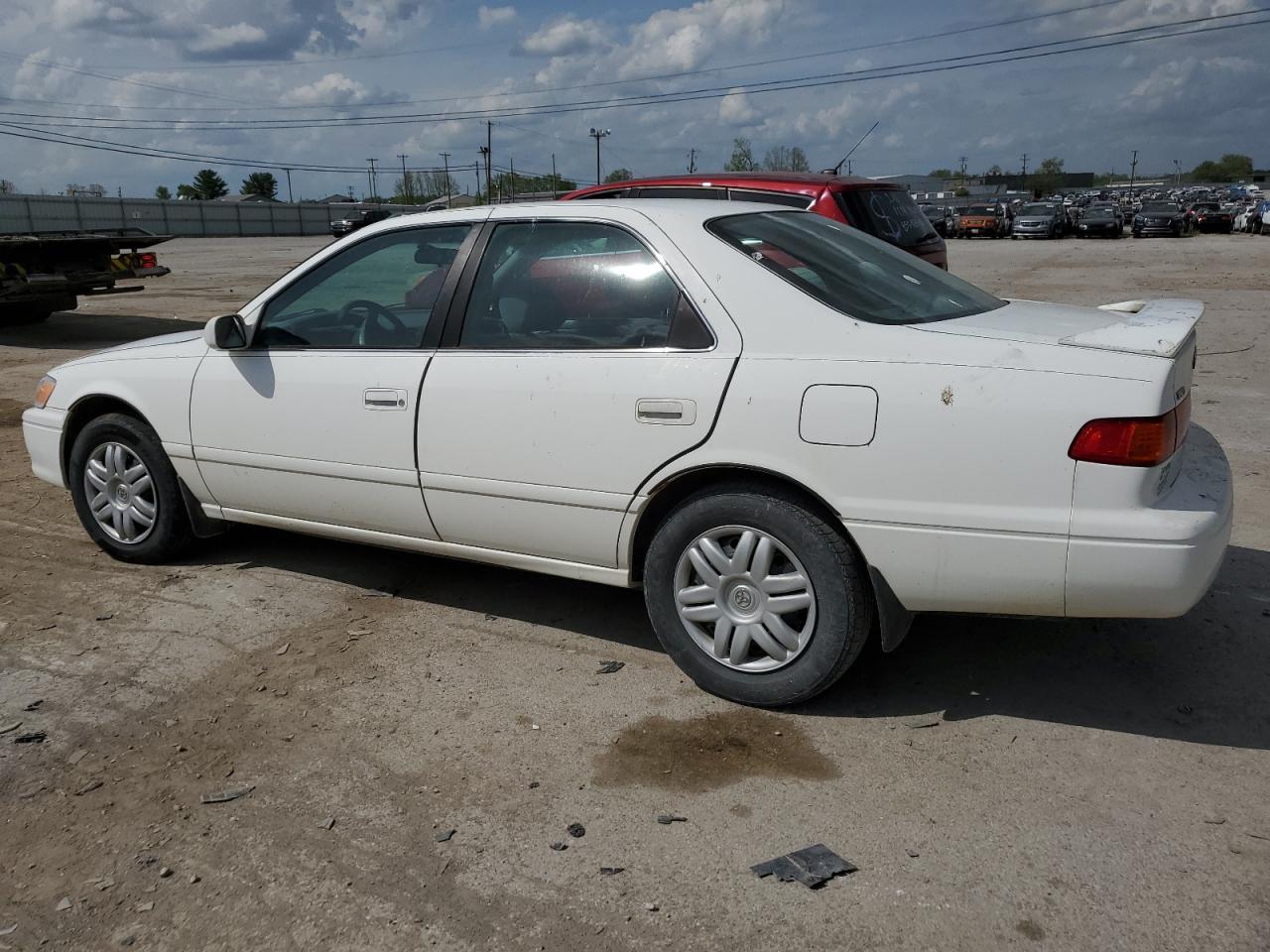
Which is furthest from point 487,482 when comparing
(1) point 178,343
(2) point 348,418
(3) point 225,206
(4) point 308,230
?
(4) point 308,230

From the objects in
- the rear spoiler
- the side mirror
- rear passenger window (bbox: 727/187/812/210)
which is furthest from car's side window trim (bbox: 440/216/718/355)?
rear passenger window (bbox: 727/187/812/210)

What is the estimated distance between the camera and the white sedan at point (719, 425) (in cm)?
315

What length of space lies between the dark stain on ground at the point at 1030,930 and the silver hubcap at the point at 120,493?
160 inches

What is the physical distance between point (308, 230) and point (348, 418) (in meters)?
76.2

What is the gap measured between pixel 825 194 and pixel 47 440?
215 inches

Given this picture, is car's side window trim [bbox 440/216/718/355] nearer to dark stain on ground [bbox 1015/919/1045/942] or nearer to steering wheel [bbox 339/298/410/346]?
steering wheel [bbox 339/298/410/346]

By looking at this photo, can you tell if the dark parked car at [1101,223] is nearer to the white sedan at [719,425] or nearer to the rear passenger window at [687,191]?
the rear passenger window at [687,191]

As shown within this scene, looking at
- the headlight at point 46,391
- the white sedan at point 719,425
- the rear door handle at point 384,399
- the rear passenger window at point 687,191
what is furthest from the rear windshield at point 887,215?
the headlight at point 46,391

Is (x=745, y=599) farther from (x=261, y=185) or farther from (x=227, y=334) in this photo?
(x=261, y=185)

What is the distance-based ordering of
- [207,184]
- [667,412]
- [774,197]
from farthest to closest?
[207,184]
[774,197]
[667,412]

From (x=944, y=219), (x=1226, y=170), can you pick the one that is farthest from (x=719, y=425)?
(x=1226, y=170)

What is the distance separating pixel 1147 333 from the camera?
338 cm

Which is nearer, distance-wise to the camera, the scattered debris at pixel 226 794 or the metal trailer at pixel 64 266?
the scattered debris at pixel 226 794

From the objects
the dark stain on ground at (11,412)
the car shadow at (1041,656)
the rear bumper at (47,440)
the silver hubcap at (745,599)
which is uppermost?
the rear bumper at (47,440)
